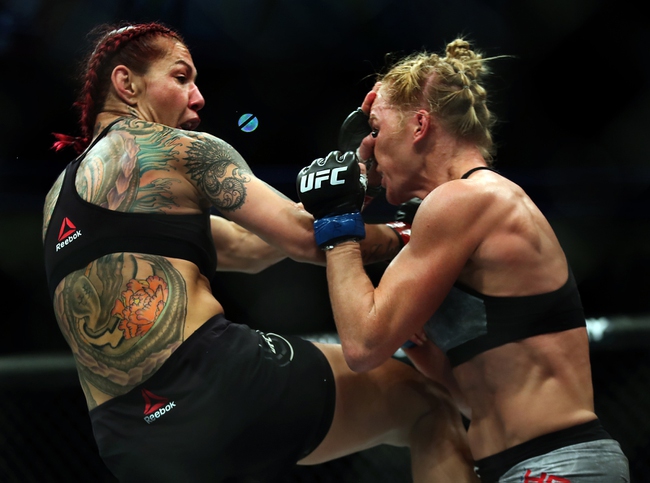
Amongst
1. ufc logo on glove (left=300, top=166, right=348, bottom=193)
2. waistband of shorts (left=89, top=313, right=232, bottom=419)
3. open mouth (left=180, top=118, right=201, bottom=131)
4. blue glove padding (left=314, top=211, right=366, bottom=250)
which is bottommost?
waistband of shorts (left=89, top=313, right=232, bottom=419)

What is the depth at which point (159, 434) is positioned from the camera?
1.48 m

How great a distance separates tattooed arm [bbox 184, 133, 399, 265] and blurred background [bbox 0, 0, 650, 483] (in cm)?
133

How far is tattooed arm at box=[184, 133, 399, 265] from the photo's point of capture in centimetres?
162

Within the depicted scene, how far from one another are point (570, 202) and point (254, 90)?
179cm

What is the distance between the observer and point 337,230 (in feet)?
5.21

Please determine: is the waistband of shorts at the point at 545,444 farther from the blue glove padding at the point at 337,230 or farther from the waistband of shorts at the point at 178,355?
the waistband of shorts at the point at 178,355

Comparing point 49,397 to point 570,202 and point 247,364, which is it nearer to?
point 247,364

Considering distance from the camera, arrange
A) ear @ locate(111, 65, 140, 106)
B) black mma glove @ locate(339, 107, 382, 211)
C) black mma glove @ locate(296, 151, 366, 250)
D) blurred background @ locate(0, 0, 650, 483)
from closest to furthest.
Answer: black mma glove @ locate(296, 151, 366, 250) < ear @ locate(111, 65, 140, 106) < black mma glove @ locate(339, 107, 382, 211) < blurred background @ locate(0, 0, 650, 483)

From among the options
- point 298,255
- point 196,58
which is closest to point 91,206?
point 298,255

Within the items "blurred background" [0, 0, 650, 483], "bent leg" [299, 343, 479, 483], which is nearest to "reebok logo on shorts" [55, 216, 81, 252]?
"bent leg" [299, 343, 479, 483]

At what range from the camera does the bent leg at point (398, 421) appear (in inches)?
64.1

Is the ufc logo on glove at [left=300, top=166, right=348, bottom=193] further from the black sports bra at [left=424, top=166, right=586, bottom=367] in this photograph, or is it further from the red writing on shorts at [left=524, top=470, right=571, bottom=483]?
the red writing on shorts at [left=524, top=470, right=571, bottom=483]

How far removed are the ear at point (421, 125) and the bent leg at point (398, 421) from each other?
609 mm

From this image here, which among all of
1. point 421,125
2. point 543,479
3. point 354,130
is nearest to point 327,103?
point 354,130
